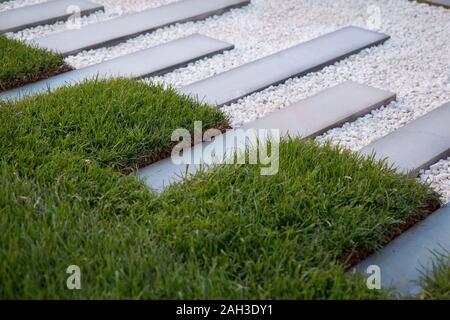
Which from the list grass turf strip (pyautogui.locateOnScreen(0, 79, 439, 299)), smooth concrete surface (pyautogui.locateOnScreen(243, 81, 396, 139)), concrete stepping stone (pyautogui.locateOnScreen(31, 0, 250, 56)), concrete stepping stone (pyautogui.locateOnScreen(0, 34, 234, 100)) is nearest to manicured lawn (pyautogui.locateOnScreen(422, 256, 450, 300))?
grass turf strip (pyautogui.locateOnScreen(0, 79, 439, 299))

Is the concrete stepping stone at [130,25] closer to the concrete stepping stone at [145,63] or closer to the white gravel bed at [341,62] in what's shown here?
the white gravel bed at [341,62]

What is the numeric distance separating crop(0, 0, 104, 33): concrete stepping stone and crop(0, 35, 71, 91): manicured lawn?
0.59 meters

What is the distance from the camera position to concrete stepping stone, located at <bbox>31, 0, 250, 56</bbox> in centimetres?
427

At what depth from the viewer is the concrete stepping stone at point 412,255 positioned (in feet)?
7.04

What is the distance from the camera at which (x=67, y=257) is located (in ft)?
6.63

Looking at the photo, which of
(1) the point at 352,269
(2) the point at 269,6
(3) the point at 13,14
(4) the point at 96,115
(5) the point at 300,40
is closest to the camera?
(1) the point at 352,269

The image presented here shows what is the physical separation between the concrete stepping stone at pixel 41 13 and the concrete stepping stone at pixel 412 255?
11.1ft

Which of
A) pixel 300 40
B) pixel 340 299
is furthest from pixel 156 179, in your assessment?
pixel 300 40

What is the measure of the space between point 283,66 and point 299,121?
32.9 inches

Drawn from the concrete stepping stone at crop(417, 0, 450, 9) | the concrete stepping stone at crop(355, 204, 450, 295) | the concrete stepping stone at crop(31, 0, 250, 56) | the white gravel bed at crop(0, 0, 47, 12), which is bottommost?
the concrete stepping stone at crop(355, 204, 450, 295)

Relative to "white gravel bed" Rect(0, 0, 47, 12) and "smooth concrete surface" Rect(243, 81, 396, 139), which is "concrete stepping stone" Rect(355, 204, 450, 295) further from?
"white gravel bed" Rect(0, 0, 47, 12)

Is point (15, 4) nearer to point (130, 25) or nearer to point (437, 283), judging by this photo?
point (130, 25)
